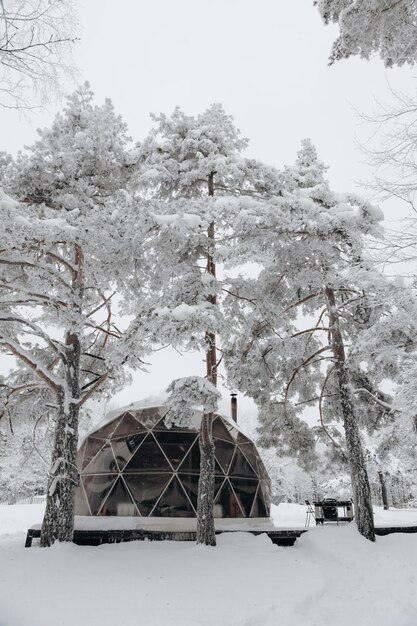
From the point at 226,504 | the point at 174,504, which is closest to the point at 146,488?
the point at 174,504

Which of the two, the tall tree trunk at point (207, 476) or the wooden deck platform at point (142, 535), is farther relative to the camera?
the wooden deck platform at point (142, 535)

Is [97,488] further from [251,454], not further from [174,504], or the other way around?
[251,454]

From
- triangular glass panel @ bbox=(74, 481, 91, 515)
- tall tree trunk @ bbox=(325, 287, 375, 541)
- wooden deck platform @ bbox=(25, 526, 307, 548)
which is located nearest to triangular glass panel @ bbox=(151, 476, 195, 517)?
wooden deck platform @ bbox=(25, 526, 307, 548)

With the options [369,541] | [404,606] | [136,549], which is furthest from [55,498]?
[369,541]

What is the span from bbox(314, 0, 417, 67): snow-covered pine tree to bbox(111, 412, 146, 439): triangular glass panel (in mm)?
11483

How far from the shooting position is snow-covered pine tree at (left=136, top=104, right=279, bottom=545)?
8.55 m

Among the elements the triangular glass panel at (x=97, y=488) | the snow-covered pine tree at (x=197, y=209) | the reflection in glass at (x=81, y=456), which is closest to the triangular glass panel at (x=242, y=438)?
the triangular glass panel at (x=97, y=488)

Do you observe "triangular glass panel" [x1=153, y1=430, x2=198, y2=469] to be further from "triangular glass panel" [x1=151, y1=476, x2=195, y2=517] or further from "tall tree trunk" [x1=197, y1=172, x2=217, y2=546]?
"tall tree trunk" [x1=197, y1=172, x2=217, y2=546]

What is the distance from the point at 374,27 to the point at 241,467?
12732mm

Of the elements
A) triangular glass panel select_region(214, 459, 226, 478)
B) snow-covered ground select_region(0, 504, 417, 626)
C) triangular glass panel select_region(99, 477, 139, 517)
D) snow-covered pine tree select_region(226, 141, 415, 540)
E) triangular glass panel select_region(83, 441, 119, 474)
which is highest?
snow-covered pine tree select_region(226, 141, 415, 540)

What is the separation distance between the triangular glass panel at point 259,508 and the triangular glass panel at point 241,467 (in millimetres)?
720

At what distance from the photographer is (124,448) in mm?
13148

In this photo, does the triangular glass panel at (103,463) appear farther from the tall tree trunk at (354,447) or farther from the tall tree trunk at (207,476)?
the tall tree trunk at (354,447)

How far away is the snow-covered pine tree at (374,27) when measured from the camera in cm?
505
